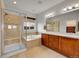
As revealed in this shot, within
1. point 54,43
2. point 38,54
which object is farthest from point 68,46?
point 38,54

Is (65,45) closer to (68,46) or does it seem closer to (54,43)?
(68,46)

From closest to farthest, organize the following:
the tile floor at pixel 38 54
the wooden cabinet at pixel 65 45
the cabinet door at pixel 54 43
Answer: the wooden cabinet at pixel 65 45 < the tile floor at pixel 38 54 < the cabinet door at pixel 54 43

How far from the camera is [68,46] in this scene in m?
2.55

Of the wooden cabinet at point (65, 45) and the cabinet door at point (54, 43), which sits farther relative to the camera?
the cabinet door at point (54, 43)

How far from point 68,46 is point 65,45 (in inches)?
5.6

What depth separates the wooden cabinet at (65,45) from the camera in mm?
2291

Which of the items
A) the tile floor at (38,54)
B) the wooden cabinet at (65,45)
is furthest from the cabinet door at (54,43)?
the tile floor at (38,54)

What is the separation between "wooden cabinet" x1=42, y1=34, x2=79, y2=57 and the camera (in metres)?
2.29

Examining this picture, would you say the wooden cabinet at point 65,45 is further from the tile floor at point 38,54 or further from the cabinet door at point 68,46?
the tile floor at point 38,54

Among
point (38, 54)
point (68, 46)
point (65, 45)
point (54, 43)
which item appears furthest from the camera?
point (54, 43)

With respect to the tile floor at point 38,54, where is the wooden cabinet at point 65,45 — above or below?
above

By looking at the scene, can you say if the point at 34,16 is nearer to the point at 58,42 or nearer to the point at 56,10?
the point at 56,10

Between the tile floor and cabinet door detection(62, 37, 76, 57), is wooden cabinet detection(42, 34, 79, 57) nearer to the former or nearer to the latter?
cabinet door detection(62, 37, 76, 57)

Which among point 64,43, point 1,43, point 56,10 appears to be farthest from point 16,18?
point 64,43
